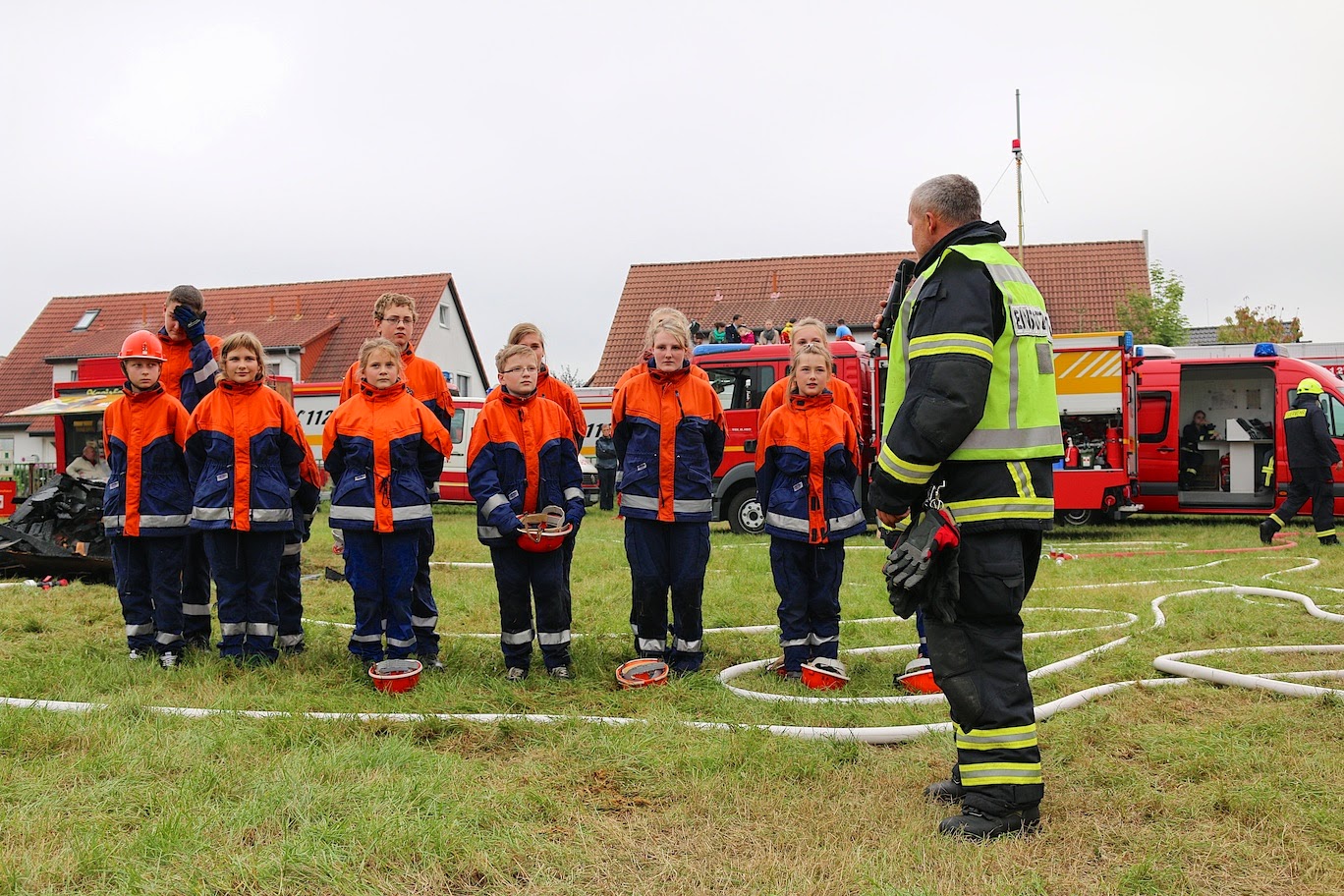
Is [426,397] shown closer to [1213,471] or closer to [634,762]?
[634,762]

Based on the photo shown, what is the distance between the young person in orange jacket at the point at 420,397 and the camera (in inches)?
225

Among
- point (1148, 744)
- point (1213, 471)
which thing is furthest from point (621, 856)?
point (1213, 471)

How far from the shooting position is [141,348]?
5961mm

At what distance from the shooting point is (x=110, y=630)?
22.8 feet

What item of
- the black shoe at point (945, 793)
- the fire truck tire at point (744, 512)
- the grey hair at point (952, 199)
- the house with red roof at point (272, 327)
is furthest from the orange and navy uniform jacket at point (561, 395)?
the house with red roof at point (272, 327)

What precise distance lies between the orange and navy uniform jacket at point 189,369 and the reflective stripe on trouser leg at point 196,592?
2.69 ft

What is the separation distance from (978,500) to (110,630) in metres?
5.97

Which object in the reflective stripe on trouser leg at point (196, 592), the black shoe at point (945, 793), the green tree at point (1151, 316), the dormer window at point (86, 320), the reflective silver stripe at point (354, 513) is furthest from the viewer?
the dormer window at point (86, 320)

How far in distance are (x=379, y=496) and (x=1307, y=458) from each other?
35.0 ft

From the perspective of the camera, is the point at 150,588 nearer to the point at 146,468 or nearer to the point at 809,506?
the point at 146,468

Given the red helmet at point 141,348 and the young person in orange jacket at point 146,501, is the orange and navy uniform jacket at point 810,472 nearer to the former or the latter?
the young person in orange jacket at point 146,501

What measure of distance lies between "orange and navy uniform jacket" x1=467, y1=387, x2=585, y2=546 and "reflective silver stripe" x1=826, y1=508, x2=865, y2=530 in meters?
1.28

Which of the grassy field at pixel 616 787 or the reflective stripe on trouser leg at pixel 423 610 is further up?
the reflective stripe on trouser leg at pixel 423 610

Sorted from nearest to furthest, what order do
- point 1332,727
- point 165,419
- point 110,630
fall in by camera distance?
point 1332,727 → point 165,419 → point 110,630
